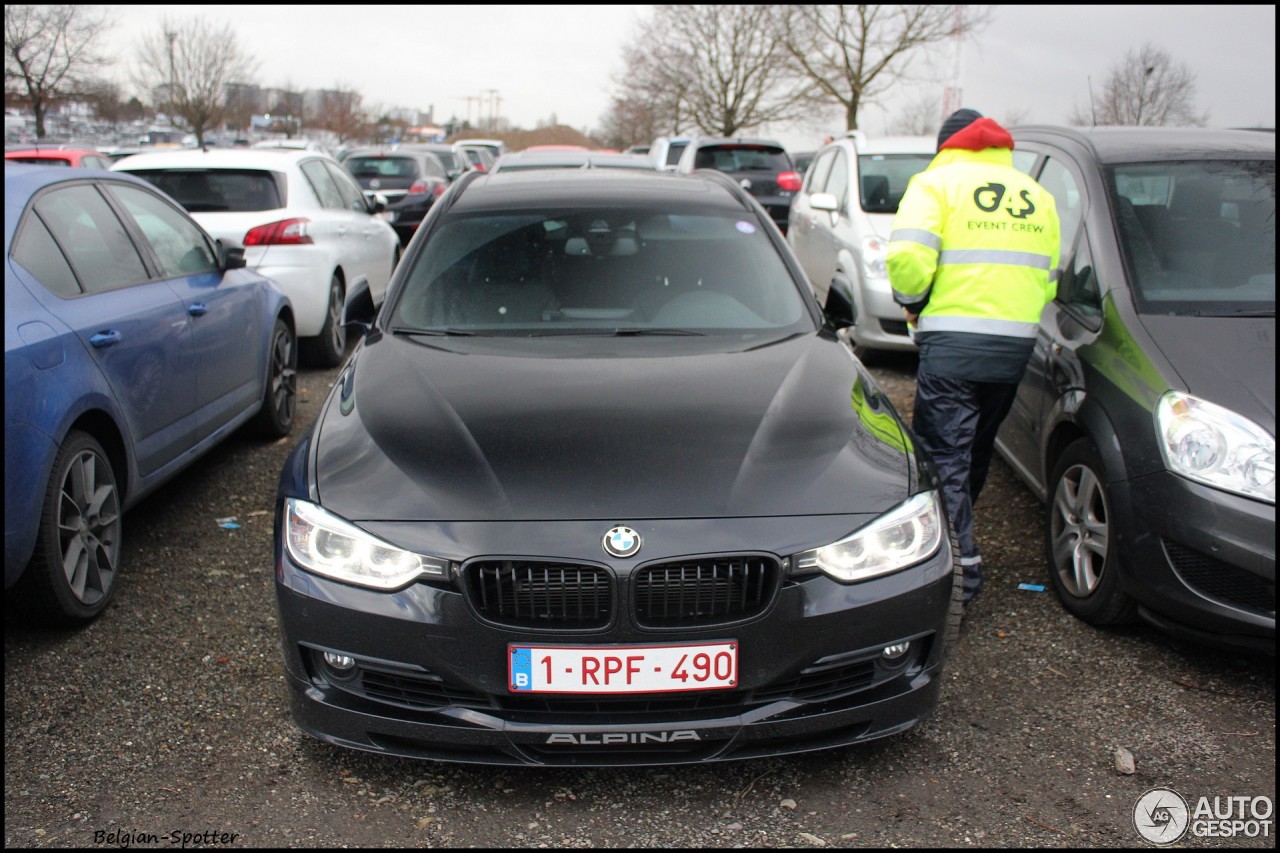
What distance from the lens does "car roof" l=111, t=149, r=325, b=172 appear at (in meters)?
7.80

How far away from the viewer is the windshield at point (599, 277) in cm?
387

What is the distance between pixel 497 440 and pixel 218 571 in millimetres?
2015

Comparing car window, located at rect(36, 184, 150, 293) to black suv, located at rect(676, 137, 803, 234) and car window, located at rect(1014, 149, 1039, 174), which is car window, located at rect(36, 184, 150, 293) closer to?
car window, located at rect(1014, 149, 1039, 174)

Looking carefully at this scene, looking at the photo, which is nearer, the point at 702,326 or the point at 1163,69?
the point at 702,326

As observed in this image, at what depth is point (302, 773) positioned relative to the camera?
291cm

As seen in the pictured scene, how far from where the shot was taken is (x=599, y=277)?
4012mm

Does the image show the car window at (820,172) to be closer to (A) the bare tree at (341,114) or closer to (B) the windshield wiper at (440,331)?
(B) the windshield wiper at (440,331)

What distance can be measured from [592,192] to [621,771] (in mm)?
2394

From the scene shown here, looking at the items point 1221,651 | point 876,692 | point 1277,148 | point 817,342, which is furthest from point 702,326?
point 1277,148

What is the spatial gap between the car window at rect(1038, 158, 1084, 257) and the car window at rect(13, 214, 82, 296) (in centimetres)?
378

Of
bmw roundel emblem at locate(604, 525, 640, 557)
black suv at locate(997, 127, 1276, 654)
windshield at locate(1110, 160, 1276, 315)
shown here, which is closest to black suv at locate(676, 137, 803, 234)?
black suv at locate(997, 127, 1276, 654)

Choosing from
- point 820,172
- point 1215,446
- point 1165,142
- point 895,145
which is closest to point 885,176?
point 895,145

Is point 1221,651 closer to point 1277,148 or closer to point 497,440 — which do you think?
point 1277,148

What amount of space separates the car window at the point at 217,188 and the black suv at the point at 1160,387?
17.7 feet
